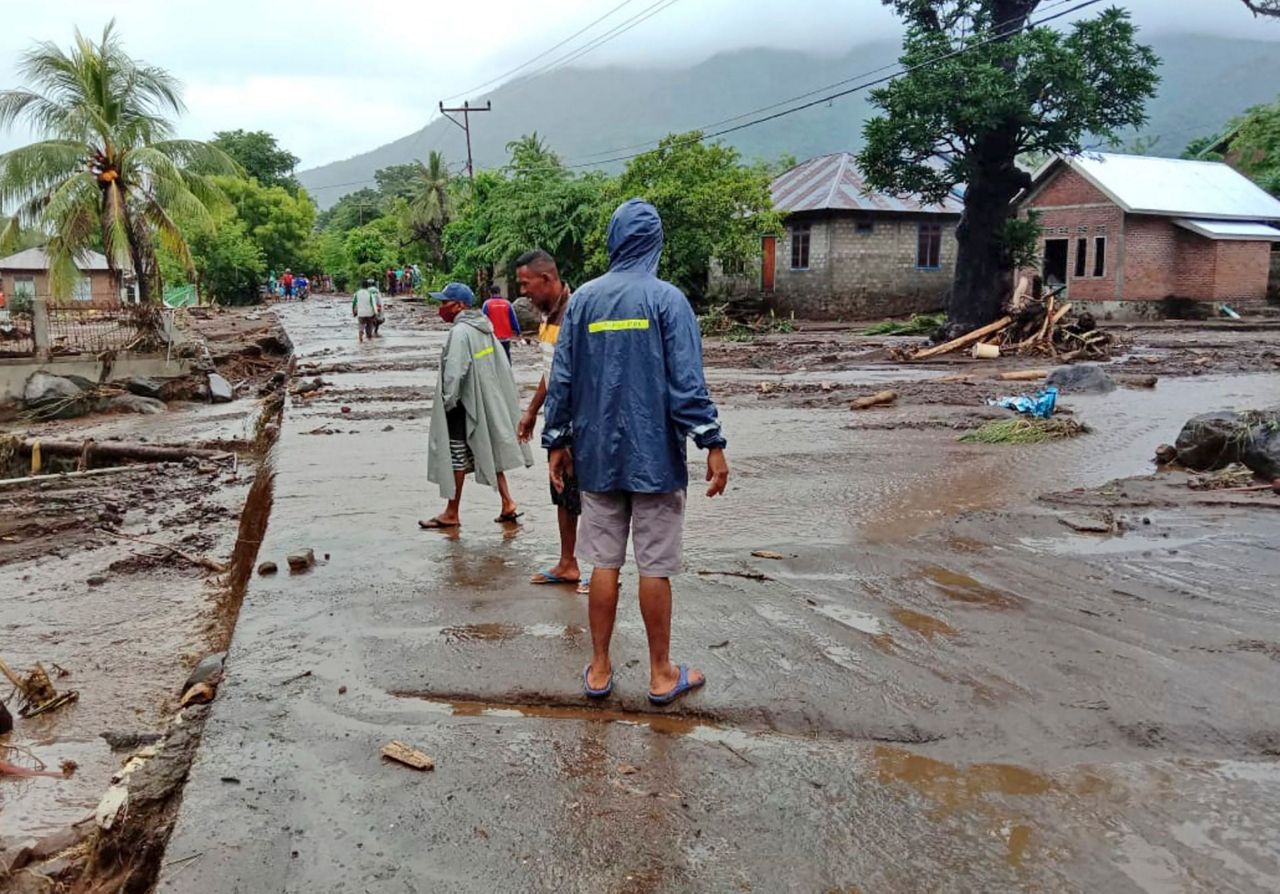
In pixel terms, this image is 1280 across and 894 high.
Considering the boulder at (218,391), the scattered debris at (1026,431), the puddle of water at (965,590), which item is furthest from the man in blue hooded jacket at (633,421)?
the boulder at (218,391)

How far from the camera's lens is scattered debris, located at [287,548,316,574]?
5.22 meters

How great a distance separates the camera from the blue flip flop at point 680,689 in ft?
11.5

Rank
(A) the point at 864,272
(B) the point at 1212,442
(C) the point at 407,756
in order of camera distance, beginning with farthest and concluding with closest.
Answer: (A) the point at 864,272
(B) the point at 1212,442
(C) the point at 407,756

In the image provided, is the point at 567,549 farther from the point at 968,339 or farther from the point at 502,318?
the point at 968,339

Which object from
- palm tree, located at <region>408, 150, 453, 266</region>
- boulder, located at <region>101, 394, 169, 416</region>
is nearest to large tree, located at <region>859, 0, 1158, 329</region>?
boulder, located at <region>101, 394, 169, 416</region>

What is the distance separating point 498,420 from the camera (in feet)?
19.9

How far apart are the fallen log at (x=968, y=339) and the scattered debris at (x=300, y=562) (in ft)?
55.5

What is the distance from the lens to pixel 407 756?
3107 mm

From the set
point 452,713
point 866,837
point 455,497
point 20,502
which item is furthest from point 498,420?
point 20,502

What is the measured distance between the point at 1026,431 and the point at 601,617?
7.22 metres

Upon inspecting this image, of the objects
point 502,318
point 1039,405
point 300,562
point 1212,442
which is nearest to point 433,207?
point 1039,405

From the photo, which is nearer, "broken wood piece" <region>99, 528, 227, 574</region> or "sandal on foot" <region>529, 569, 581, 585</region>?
"sandal on foot" <region>529, 569, 581, 585</region>

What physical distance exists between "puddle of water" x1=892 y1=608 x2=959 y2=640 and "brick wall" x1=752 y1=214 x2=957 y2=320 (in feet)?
93.1

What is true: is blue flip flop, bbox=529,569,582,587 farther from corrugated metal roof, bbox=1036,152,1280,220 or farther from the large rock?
corrugated metal roof, bbox=1036,152,1280,220
